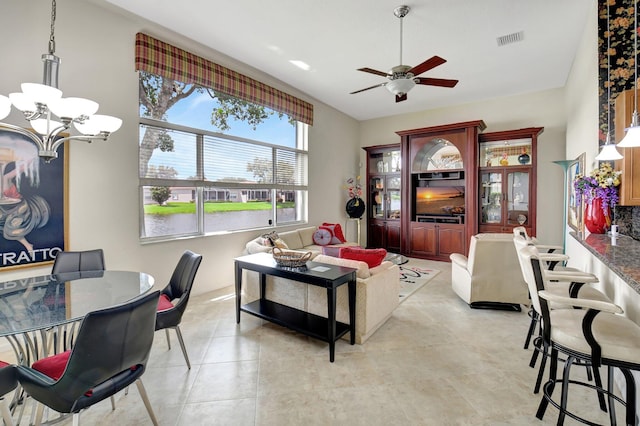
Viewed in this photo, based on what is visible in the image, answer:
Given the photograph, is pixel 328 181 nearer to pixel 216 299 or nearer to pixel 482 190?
pixel 482 190

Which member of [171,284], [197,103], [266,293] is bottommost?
[266,293]

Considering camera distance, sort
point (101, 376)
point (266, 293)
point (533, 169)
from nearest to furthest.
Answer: point (101, 376), point (266, 293), point (533, 169)

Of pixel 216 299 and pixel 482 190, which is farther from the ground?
pixel 482 190

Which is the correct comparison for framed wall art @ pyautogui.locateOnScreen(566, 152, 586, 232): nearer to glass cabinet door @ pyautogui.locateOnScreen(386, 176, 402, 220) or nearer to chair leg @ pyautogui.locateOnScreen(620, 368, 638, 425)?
chair leg @ pyautogui.locateOnScreen(620, 368, 638, 425)

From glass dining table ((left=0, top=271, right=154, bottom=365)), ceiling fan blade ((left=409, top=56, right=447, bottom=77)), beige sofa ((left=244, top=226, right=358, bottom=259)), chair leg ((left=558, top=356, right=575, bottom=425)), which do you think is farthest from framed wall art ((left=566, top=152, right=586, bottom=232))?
glass dining table ((left=0, top=271, right=154, bottom=365))

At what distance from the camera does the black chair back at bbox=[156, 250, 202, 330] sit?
2172 mm

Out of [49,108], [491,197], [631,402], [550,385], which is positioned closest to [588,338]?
[631,402]

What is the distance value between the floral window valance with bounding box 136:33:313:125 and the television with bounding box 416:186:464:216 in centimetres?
343

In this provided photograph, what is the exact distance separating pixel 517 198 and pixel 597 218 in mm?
3227

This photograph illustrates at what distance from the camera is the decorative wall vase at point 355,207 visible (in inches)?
271

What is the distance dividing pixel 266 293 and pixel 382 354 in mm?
1419

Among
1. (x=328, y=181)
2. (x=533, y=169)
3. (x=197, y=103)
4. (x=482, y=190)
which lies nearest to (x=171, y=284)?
(x=197, y=103)

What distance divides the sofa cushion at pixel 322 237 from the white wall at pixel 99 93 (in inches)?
88.5

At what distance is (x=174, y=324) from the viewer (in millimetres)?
2240
